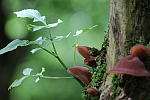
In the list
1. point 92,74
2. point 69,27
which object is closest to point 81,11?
point 69,27

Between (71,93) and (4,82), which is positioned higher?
(4,82)

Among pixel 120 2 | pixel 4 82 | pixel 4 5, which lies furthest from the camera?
pixel 4 5

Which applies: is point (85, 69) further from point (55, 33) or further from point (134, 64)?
point (55, 33)

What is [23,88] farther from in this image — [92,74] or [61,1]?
[92,74]

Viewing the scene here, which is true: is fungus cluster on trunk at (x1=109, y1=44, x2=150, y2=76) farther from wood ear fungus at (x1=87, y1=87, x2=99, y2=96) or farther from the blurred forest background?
the blurred forest background

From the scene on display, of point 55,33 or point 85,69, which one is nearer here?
point 85,69

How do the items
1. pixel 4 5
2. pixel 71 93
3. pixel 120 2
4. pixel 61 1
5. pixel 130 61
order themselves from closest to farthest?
pixel 130 61, pixel 120 2, pixel 4 5, pixel 61 1, pixel 71 93

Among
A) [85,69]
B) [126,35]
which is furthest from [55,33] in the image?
[126,35]
